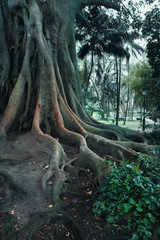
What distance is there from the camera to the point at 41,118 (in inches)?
242

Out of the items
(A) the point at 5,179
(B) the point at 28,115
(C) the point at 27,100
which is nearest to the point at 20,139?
(B) the point at 28,115

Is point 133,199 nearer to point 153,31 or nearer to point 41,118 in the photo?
point 41,118

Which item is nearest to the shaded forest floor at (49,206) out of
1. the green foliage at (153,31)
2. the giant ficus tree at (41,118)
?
the giant ficus tree at (41,118)

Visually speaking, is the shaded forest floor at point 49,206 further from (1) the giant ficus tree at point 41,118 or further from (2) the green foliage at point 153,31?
(2) the green foliage at point 153,31

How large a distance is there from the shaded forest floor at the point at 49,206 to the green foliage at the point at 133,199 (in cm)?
18

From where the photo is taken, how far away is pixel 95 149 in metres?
5.46

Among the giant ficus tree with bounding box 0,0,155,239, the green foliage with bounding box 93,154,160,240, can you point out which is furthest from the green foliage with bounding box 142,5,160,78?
the green foliage with bounding box 93,154,160,240

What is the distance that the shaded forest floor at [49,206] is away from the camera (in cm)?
264

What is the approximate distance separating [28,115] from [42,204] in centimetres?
388

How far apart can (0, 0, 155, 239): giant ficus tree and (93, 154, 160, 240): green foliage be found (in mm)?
516

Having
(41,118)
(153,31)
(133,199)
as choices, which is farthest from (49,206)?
(153,31)

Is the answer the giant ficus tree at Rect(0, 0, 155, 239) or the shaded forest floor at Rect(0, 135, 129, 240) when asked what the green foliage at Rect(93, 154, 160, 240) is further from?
the giant ficus tree at Rect(0, 0, 155, 239)

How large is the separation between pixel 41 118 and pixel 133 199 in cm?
416

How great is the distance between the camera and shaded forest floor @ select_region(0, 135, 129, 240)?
264 cm
